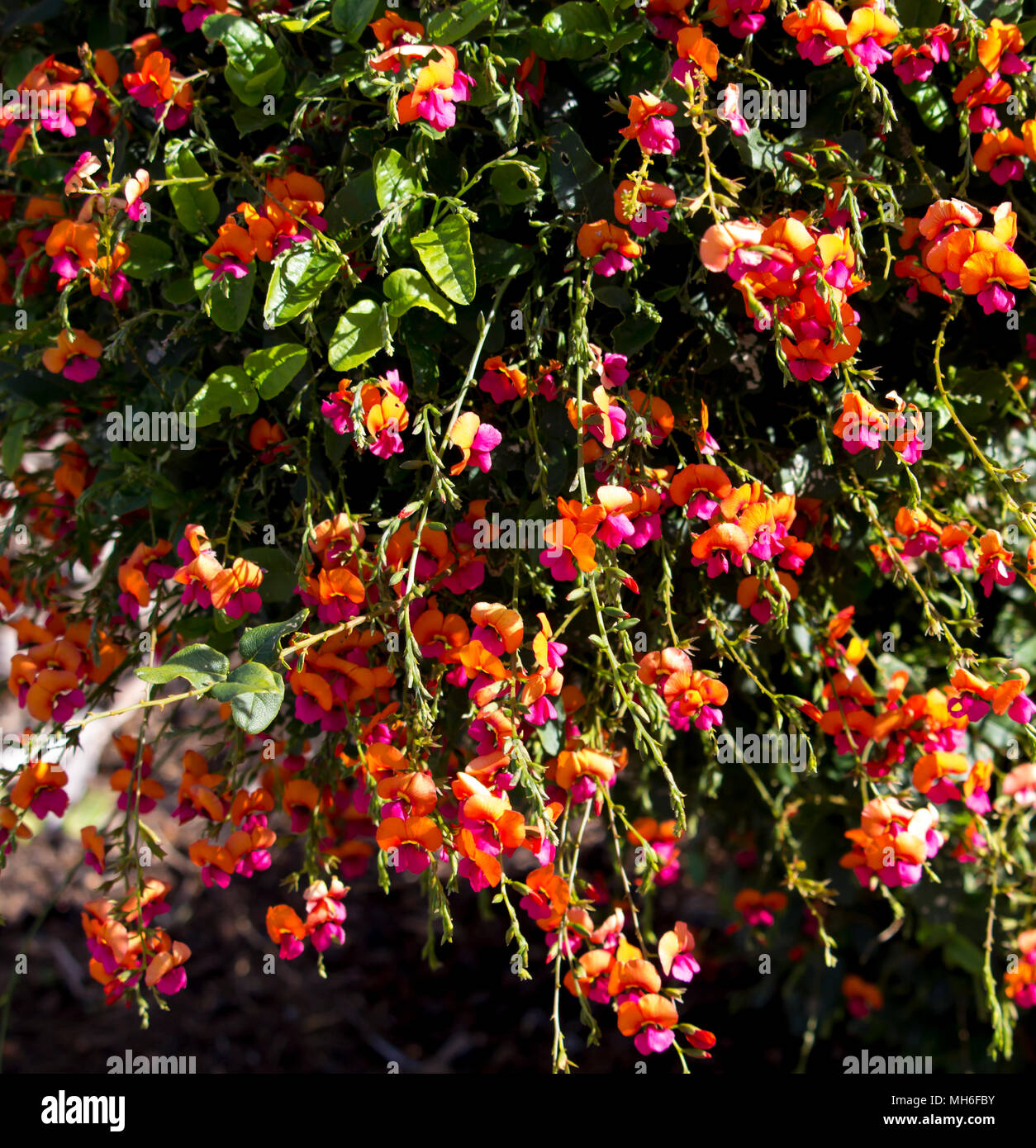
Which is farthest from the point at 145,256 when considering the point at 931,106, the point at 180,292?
the point at 931,106

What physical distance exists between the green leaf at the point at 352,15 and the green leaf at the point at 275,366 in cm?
29

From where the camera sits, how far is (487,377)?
102cm

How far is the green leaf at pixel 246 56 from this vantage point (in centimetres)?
99

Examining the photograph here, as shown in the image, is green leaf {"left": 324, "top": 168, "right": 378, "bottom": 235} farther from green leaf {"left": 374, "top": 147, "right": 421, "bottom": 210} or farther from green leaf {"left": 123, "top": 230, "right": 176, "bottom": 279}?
green leaf {"left": 123, "top": 230, "right": 176, "bottom": 279}

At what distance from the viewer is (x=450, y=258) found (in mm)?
958

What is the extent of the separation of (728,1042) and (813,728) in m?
0.93

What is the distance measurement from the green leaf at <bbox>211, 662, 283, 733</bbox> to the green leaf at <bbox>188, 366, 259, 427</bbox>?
0.94ft

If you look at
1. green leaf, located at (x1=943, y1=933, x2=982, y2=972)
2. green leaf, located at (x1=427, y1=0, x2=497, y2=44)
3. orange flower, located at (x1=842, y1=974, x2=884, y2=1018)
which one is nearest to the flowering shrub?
green leaf, located at (x1=427, y1=0, x2=497, y2=44)

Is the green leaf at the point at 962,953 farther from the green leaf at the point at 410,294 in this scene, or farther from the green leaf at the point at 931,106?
the green leaf at the point at 410,294

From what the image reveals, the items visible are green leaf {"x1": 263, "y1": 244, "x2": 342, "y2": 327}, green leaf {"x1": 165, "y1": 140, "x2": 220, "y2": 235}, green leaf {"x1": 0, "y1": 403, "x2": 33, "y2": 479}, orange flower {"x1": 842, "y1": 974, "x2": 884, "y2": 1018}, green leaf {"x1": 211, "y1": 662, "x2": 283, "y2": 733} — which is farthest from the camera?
orange flower {"x1": 842, "y1": 974, "x2": 884, "y2": 1018}

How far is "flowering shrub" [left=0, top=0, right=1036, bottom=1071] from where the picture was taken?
0.94m

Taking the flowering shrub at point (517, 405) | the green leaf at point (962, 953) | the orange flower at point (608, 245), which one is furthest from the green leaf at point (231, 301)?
the green leaf at point (962, 953)
